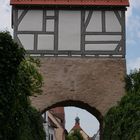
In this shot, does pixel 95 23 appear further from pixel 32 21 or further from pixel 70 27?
pixel 32 21

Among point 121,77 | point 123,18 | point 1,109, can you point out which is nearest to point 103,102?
point 121,77

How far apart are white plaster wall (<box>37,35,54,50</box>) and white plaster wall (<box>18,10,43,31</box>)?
1.36 ft

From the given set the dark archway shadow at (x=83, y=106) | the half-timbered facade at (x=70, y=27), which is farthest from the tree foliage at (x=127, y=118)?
the half-timbered facade at (x=70, y=27)

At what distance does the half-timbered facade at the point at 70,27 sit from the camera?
23156 mm

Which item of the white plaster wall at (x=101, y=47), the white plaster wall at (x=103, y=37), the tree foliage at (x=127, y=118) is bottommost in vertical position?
the tree foliage at (x=127, y=118)

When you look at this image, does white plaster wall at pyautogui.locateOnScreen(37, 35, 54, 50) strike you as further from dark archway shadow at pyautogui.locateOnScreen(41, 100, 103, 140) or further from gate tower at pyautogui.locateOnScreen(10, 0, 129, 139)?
dark archway shadow at pyautogui.locateOnScreen(41, 100, 103, 140)

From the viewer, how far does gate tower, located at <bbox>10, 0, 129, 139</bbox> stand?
23.2 m

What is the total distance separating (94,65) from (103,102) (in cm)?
163

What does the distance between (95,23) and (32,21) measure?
272cm

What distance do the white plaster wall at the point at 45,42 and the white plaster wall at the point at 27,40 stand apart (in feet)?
0.99

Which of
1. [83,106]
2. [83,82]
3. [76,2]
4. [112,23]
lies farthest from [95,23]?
[83,106]

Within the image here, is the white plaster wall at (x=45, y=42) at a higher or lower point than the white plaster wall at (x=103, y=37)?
lower

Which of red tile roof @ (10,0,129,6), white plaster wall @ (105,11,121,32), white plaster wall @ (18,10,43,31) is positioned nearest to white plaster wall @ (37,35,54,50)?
white plaster wall @ (18,10,43,31)

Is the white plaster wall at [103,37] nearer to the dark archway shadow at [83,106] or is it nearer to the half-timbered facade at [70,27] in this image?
the half-timbered facade at [70,27]
